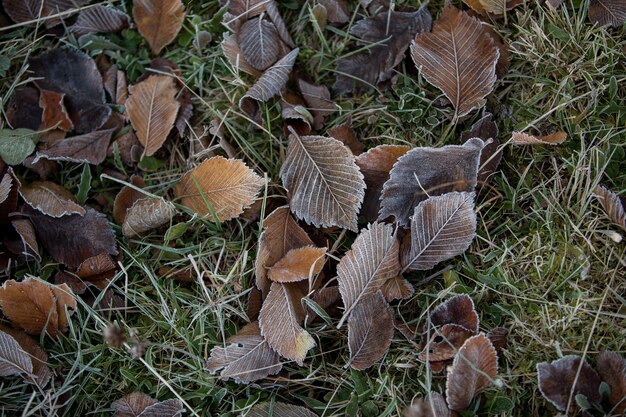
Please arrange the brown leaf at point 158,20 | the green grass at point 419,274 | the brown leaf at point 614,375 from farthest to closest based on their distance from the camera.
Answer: the brown leaf at point 158,20
the green grass at point 419,274
the brown leaf at point 614,375

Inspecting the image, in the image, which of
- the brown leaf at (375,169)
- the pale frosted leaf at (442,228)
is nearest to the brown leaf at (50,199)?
the brown leaf at (375,169)

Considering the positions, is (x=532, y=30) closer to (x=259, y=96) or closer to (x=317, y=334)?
(x=259, y=96)

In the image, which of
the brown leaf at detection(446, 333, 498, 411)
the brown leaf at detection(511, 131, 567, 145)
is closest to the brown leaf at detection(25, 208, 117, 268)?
the brown leaf at detection(446, 333, 498, 411)

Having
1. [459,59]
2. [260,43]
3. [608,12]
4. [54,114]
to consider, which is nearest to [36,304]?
[54,114]

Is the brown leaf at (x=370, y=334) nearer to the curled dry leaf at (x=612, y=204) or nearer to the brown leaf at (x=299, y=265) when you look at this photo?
the brown leaf at (x=299, y=265)

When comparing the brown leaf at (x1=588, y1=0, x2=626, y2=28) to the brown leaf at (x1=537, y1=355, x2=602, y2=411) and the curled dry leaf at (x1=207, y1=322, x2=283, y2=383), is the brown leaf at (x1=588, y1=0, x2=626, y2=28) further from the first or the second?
the curled dry leaf at (x1=207, y1=322, x2=283, y2=383)

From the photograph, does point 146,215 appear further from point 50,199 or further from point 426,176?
point 426,176
